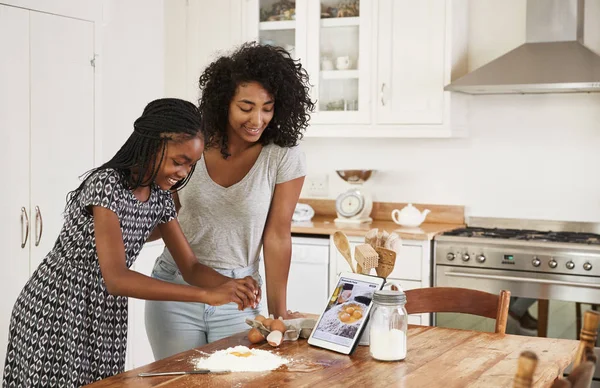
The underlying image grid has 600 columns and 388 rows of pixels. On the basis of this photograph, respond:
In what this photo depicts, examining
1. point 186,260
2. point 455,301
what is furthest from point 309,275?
point 186,260

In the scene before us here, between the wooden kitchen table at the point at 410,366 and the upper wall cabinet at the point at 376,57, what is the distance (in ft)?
7.09

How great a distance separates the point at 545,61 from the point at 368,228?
3.87ft

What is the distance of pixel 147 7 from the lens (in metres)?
4.13

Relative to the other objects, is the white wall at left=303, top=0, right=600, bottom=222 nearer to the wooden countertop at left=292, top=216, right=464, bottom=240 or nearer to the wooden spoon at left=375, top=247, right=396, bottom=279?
the wooden countertop at left=292, top=216, right=464, bottom=240

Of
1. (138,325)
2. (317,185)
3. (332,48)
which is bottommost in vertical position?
(138,325)

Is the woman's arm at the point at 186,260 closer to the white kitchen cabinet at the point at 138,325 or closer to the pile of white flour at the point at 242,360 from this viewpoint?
the pile of white flour at the point at 242,360

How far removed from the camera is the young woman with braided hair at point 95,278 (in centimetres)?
193

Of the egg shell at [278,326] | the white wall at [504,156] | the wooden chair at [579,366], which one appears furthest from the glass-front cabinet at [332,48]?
the wooden chair at [579,366]

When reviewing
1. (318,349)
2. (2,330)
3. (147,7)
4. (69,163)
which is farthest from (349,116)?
(318,349)

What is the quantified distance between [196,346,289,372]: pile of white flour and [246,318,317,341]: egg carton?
0.42ft

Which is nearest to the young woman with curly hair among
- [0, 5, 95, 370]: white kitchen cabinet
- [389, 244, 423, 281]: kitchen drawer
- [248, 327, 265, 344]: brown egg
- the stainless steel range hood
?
[248, 327, 265, 344]: brown egg

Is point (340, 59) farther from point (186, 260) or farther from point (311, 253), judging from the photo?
point (186, 260)

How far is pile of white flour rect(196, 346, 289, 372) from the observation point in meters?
1.87

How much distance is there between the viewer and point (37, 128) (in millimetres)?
3428
